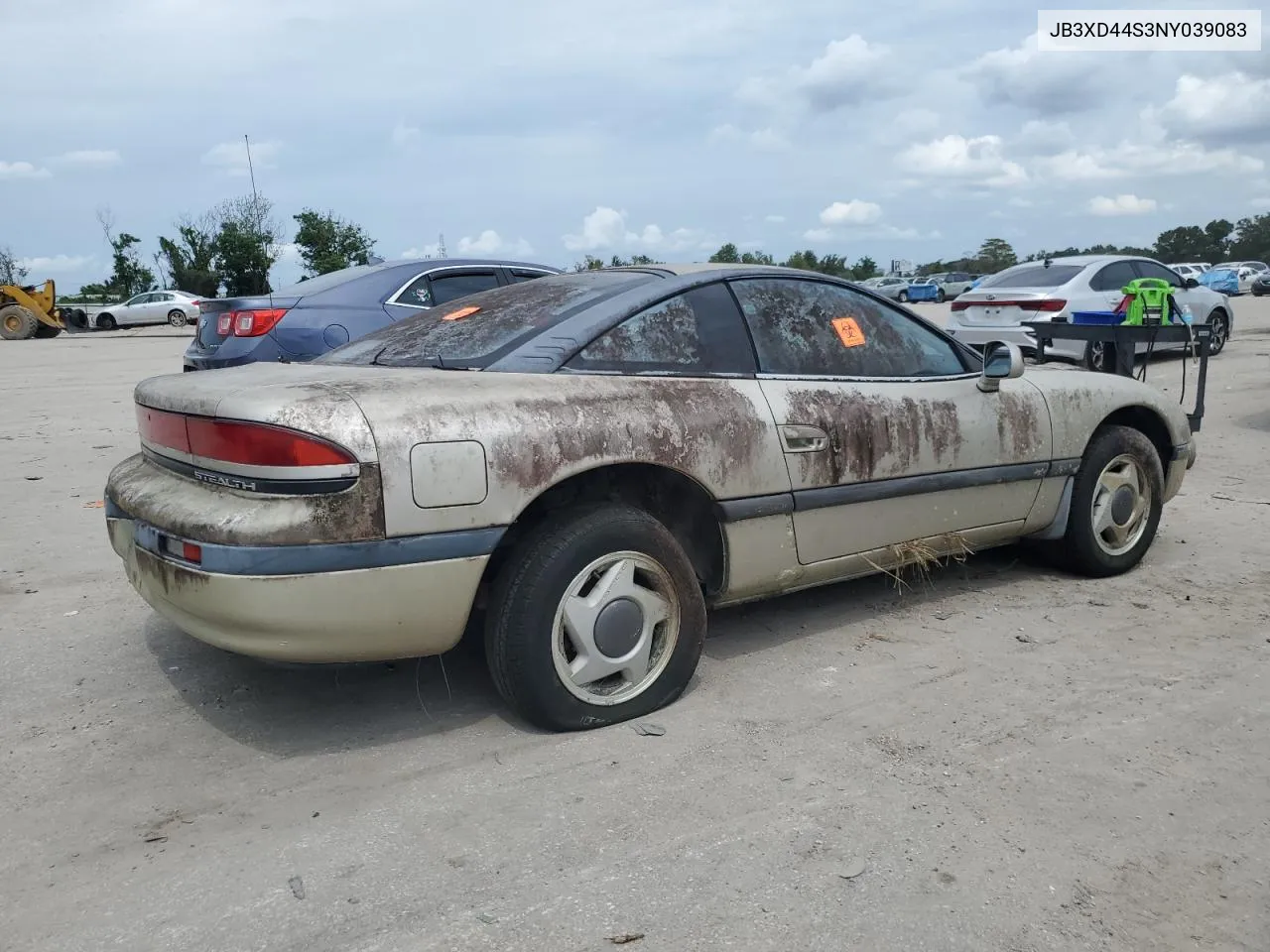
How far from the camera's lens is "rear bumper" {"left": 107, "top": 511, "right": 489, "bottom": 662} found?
9.46ft

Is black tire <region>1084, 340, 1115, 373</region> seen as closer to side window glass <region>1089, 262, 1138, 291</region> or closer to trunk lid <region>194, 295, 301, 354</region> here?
side window glass <region>1089, 262, 1138, 291</region>

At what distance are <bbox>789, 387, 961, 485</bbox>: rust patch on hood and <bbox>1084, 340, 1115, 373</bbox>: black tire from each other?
280cm

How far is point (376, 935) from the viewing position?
234cm

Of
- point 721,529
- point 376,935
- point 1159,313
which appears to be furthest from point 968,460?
point 1159,313

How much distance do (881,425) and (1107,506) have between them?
5.10ft

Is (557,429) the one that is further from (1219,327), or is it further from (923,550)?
(1219,327)

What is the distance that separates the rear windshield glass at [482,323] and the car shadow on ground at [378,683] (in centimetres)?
112

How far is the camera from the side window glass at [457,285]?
7785mm

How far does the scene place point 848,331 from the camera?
13.7ft

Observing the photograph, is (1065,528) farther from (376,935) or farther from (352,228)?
(352,228)

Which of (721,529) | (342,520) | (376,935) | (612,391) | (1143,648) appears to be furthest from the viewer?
(1143,648)

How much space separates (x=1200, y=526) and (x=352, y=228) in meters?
44.3

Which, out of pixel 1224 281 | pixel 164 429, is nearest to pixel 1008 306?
pixel 164 429

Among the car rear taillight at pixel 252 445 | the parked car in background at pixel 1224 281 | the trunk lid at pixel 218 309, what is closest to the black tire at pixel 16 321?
the trunk lid at pixel 218 309
